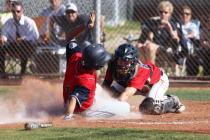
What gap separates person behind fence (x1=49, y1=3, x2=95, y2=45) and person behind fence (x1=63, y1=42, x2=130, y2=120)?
4.25m

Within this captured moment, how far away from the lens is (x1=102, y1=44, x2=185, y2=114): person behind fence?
9.16 metres

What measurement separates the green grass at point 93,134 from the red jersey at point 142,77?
159 cm

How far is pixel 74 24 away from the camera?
1430 centimetres

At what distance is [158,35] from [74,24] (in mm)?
1885

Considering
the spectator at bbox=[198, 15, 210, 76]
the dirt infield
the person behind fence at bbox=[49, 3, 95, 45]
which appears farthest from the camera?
the spectator at bbox=[198, 15, 210, 76]

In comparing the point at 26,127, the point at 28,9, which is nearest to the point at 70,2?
the point at 28,9

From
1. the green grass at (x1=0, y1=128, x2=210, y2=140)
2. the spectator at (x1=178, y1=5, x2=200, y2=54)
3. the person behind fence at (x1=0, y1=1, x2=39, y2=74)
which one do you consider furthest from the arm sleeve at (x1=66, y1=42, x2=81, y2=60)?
the spectator at (x1=178, y1=5, x2=200, y2=54)

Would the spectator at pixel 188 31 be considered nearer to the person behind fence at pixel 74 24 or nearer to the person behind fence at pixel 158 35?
the person behind fence at pixel 158 35

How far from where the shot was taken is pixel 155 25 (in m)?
15.0

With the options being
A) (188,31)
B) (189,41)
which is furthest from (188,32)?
(189,41)

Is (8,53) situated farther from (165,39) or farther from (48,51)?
(165,39)

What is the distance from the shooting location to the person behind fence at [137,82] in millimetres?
9164

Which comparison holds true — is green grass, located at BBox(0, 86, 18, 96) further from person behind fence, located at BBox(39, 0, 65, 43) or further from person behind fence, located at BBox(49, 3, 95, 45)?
person behind fence, located at BBox(39, 0, 65, 43)

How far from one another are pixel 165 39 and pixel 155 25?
422 mm
